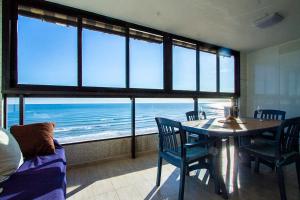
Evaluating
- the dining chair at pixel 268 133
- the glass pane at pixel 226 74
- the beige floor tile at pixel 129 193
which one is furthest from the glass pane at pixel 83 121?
the glass pane at pixel 226 74

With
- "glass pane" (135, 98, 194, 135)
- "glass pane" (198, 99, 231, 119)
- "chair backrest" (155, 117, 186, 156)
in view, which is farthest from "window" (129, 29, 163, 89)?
"glass pane" (198, 99, 231, 119)

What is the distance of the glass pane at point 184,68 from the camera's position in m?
3.70

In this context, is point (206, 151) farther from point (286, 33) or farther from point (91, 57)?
point (286, 33)

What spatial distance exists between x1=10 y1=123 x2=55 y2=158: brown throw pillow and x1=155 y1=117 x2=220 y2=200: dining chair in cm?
123

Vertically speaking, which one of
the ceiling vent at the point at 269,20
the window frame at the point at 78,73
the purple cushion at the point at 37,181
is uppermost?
A: the ceiling vent at the point at 269,20

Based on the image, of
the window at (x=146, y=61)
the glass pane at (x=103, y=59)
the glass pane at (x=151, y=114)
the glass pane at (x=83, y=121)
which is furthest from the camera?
the glass pane at (x=151, y=114)

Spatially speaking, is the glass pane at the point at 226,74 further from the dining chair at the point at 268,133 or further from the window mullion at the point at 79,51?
the window mullion at the point at 79,51

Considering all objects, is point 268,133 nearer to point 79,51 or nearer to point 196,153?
point 196,153

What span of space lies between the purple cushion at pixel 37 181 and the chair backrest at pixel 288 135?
200 cm

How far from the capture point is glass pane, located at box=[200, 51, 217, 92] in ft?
13.4

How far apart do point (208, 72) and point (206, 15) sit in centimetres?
173

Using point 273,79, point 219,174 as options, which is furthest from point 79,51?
point 273,79

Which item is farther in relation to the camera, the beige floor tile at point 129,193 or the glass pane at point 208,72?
the glass pane at point 208,72

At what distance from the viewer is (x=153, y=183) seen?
2.15m
